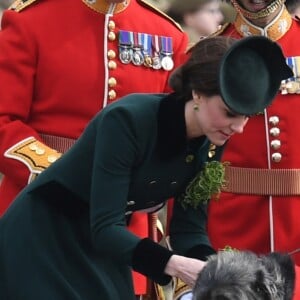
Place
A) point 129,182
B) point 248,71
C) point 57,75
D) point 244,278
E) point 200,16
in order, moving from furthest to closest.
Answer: point 200,16 → point 57,75 → point 129,182 → point 248,71 → point 244,278

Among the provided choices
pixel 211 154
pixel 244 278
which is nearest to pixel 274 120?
pixel 211 154

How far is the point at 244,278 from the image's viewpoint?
2.57 meters

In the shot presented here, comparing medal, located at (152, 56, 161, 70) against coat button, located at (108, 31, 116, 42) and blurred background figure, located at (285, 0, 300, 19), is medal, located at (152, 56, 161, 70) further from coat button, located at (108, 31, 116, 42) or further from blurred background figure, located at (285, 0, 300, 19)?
blurred background figure, located at (285, 0, 300, 19)

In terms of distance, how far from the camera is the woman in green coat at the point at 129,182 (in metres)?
2.89

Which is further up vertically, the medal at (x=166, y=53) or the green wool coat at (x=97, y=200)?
the medal at (x=166, y=53)

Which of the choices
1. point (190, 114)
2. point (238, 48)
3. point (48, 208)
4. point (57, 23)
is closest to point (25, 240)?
point (48, 208)

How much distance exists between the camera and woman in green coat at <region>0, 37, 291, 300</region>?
289 cm

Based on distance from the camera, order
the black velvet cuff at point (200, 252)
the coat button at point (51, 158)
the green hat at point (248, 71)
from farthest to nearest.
→ the coat button at point (51, 158), the black velvet cuff at point (200, 252), the green hat at point (248, 71)

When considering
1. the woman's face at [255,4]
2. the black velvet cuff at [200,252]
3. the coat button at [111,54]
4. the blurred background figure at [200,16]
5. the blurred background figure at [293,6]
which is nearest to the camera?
the black velvet cuff at [200,252]

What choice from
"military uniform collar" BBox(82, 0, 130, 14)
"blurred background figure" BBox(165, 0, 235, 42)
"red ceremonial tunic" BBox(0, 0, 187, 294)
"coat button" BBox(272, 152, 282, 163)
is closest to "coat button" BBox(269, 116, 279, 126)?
"coat button" BBox(272, 152, 282, 163)

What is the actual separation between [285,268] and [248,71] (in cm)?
50

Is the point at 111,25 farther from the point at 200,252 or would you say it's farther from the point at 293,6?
the point at 200,252

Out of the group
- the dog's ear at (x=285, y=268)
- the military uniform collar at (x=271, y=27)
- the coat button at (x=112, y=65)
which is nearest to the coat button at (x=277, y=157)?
the military uniform collar at (x=271, y=27)

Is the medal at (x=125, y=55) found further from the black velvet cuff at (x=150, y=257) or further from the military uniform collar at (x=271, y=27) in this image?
the black velvet cuff at (x=150, y=257)
